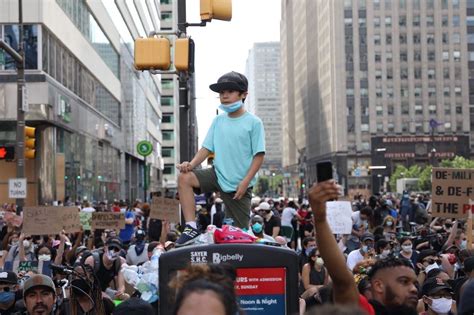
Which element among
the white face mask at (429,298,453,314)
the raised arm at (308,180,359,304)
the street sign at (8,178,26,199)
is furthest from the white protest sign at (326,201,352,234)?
the raised arm at (308,180,359,304)

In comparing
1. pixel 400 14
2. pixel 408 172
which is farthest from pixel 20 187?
pixel 400 14

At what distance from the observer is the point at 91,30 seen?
148ft

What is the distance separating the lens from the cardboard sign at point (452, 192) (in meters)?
11.6

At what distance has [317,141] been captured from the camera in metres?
136

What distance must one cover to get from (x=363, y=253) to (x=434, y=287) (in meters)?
3.81

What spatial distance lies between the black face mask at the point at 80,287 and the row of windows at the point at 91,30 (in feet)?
100

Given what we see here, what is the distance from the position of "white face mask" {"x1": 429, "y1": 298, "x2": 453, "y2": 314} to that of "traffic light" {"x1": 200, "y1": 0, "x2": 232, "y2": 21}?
4400mm

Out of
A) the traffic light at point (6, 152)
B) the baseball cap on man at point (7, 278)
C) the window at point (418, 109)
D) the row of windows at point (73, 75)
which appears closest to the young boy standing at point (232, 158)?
the baseball cap on man at point (7, 278)

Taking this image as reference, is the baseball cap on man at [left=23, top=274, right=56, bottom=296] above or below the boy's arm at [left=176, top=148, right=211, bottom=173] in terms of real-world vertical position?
below

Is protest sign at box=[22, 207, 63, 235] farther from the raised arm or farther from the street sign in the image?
the raised arm

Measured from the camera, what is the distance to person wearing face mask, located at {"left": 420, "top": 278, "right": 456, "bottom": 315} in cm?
729

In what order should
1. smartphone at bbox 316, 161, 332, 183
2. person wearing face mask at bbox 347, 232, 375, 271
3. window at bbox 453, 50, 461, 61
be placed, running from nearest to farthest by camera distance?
1. smartphone at bbox 316, 161, 332, 183
2. person wearing face mask at bbox 347, 232, 375, 271
3. window at bbox 453, 50, 461, 61

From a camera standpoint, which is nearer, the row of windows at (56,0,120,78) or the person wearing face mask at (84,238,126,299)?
the person wearing face mask at (84,238,126,299)

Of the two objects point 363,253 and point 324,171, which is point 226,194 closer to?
point 324,171
